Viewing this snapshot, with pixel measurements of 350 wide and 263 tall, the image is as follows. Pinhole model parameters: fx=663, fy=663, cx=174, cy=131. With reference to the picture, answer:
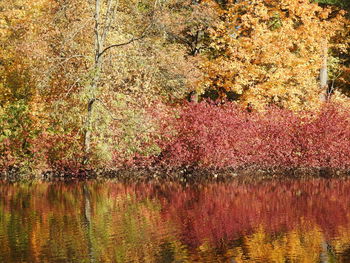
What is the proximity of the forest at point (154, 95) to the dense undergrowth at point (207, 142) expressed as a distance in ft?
0.15

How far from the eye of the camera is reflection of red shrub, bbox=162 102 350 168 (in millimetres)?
27438

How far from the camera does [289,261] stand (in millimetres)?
12008

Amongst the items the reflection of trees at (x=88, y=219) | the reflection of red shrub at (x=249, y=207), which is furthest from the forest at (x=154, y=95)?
the reflection of trees at (x=88, y=219)

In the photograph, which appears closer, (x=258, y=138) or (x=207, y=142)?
(x=207, y=142)

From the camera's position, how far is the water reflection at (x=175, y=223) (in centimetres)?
1270

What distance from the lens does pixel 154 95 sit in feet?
92.3

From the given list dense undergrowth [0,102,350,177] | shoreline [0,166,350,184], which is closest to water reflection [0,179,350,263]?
shoreline [0,166,350,184]

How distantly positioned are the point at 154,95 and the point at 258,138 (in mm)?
4784

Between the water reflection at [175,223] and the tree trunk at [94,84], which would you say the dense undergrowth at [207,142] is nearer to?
the tree trunk at [94,84]

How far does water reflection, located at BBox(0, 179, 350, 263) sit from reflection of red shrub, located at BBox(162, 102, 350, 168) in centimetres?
375

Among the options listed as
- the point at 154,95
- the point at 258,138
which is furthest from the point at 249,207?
the point at 154,95

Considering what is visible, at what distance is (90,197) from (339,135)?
12942 millimetres

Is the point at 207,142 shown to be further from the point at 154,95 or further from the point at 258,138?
the point at 154,95

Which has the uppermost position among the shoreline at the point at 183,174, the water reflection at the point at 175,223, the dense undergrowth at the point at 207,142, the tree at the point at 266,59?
the tree at the point at 266,59
